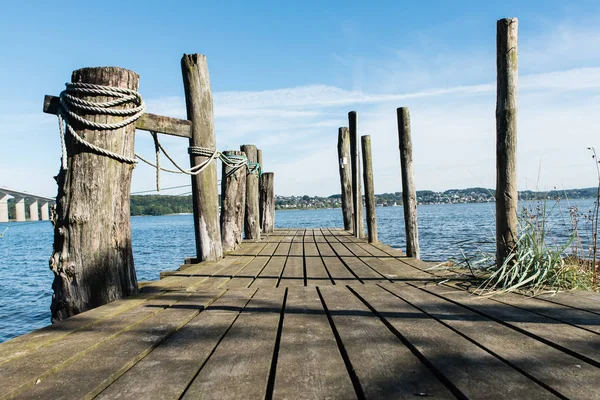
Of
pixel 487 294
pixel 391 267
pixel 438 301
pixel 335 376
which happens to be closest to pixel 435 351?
pixel 335 376

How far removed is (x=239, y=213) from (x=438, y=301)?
493cm

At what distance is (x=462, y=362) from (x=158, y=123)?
10.5 ft

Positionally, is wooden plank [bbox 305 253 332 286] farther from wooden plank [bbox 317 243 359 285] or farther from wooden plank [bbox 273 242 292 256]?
wooden plank [bbox 273 242 292 256]

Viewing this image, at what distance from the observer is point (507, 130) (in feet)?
12.0

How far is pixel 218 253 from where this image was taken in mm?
5621

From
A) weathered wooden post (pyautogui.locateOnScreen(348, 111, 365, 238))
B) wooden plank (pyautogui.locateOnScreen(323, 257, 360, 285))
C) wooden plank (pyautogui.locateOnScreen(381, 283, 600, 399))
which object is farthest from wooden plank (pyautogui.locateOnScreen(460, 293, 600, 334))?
weathered wooden post (pyautogui.locateOnScreen(348, 111, 365, 238))

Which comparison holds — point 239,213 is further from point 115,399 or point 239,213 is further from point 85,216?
point 115,399

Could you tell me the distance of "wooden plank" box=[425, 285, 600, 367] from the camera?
1.95 m

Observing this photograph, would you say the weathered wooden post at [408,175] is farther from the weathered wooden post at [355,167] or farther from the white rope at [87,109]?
the white rope at [87,109]

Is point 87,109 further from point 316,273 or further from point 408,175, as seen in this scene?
point 408,175

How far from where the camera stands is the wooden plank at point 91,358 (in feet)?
5.40

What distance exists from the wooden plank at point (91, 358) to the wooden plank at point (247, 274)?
3.77ft

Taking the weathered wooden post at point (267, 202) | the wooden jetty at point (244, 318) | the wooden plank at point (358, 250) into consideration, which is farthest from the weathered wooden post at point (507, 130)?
the weathered wooden post at point (267, 202)

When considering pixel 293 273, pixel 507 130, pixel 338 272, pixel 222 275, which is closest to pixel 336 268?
pixel 338 272
